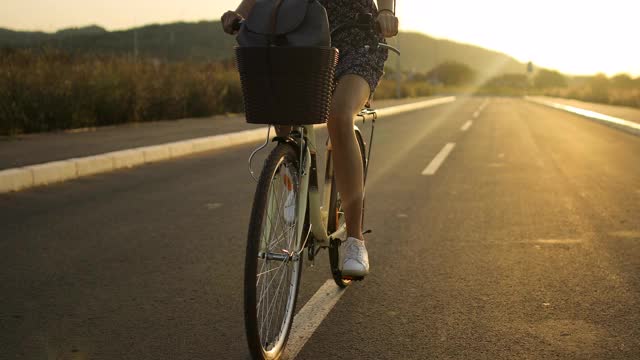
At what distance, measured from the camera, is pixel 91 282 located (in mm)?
4414

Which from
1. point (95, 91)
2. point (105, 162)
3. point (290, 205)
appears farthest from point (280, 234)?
point (95, 91)

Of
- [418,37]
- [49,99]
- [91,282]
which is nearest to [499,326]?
[91,282]

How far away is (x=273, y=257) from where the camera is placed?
301cm

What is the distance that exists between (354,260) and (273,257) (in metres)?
0.72

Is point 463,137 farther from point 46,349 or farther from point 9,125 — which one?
point 46,349

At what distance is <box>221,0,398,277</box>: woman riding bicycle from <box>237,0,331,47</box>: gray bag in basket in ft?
1.34

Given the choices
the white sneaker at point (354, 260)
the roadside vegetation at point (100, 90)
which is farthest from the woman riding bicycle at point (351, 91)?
the roadside vegetation at point (100, 90)

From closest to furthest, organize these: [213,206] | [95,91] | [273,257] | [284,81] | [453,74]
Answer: [284,81] < [273,257] < [213,206] < [95,91] < [453,74]

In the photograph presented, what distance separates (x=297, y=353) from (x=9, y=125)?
35.6 feet

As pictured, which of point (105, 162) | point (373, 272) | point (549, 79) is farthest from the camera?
point (549, 79)

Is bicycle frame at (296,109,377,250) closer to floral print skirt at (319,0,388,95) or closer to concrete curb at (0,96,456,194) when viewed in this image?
floral print skirt at (319,0,388,95)

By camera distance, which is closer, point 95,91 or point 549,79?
point 95,91

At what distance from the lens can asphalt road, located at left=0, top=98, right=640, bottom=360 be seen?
3369 mm

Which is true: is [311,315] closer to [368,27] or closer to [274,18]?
[368,27]
